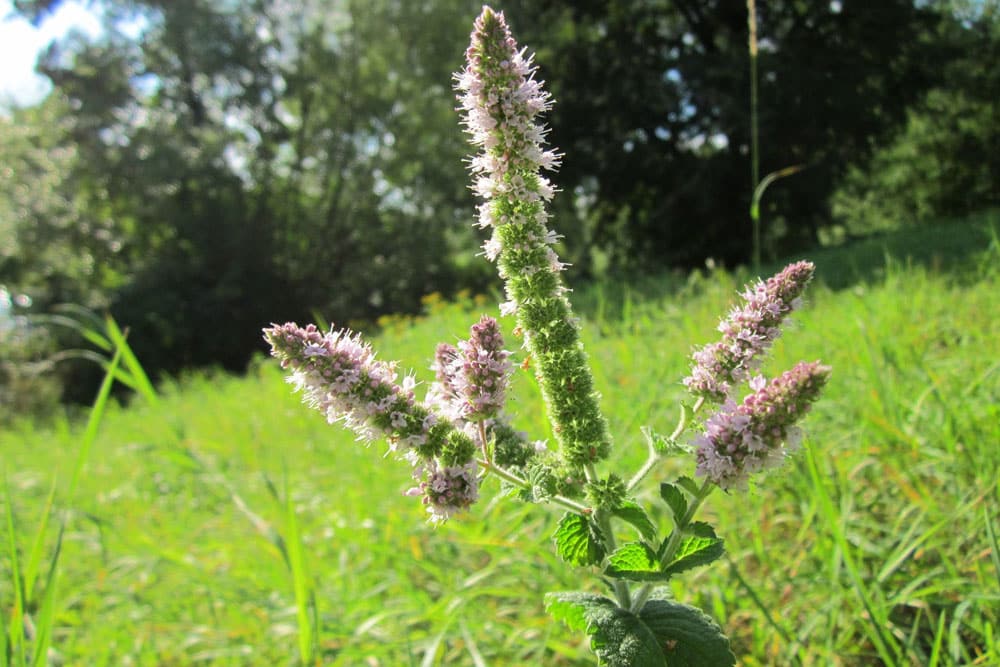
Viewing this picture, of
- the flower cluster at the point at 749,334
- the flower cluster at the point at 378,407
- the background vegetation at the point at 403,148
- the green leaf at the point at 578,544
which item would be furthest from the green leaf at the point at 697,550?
the background vegetation at the point at 403,148

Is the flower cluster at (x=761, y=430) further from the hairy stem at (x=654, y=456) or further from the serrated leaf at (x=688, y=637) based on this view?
the serrated leaf at (x=688, y=637)

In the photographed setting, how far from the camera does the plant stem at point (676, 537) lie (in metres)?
1.00

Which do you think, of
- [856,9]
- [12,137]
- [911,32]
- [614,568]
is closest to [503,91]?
[614,568]

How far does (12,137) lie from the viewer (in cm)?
1930

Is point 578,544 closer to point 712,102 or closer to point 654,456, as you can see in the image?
point 654,456

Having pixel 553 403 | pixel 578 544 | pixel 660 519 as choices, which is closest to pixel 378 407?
pixel 553 403

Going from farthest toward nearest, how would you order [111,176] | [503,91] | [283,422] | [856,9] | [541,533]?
[111,176], [856,9], [283,422], [541,533], [503,91]

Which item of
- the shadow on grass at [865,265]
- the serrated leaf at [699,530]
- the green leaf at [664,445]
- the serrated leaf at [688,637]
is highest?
the green leaf at [664,445]

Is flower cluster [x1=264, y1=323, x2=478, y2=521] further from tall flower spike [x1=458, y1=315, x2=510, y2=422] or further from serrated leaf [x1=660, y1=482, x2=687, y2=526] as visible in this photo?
serrated leaf [x1=660, y1=482, x2=687, y2=526]

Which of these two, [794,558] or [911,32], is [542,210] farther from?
[911,32]

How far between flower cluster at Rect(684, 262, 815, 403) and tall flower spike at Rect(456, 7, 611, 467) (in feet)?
0.66

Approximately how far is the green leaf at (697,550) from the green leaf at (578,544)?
117 millimetres

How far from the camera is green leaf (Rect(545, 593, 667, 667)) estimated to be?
1.01 meters

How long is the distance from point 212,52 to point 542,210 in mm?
22514
